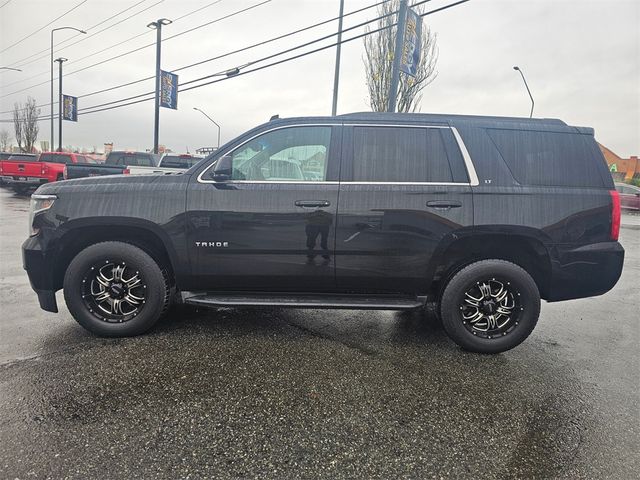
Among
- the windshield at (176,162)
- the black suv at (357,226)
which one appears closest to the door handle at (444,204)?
the black suv at (357,226)

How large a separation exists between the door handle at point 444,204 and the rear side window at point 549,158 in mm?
558

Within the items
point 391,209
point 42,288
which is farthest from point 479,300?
point 42,288

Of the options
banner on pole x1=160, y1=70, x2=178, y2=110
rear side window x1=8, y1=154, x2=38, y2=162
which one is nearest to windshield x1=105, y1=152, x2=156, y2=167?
rear side window x1=8, y1=154, x2=38, y2=162

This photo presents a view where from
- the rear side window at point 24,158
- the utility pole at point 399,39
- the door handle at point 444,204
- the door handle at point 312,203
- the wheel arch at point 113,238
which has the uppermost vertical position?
the utility pole at point 399,39

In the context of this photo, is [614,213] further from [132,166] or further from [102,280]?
[132,166]

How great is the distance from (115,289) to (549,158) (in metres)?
3.77

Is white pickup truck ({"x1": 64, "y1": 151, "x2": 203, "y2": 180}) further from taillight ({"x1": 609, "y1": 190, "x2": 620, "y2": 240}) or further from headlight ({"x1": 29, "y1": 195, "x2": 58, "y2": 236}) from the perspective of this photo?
taillight ({"x1": 609, "y1": 190, "x2": 620, "y2": 240})

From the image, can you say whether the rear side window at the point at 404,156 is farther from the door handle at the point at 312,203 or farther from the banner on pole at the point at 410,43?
the banner on pole at the point at 410,43

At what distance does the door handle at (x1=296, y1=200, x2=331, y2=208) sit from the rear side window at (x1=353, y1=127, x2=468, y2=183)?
325mm

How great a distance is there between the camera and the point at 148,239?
11.8 feet

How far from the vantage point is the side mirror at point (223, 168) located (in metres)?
3.36

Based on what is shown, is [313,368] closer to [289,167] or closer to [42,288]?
[289,167]

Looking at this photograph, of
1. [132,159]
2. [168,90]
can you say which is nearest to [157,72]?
[168,90]

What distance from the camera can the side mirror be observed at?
3359 millimetres
